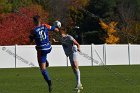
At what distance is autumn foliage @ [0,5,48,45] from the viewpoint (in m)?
65.8

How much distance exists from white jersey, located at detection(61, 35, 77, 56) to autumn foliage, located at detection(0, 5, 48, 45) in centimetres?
4579

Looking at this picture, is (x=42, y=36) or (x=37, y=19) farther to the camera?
(x=42, y=36)

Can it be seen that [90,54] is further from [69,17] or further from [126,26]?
[69,17]

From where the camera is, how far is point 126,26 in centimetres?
8138

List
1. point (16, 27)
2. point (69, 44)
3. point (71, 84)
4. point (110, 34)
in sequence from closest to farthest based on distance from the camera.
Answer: point (69, 44), point (71, 84), point (16, 27), point (110, 34)

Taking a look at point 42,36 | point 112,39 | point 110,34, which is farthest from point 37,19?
point 110,34

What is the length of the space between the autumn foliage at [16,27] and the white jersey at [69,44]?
150 feet

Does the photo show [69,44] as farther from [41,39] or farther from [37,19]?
[37,19]

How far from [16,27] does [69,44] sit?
48.8 meters

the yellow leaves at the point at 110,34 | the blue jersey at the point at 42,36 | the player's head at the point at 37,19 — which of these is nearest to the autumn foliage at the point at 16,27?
the yellow leaves at the point at 110,34

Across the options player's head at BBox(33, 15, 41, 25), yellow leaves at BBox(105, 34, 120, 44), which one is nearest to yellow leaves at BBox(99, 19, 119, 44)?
yellow leaves at BBox(105, 34, 120, 44)

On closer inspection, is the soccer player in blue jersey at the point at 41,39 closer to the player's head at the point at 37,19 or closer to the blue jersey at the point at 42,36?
the blue jersey at the point at 42,36

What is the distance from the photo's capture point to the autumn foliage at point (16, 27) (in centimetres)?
6581

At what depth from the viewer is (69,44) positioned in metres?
19.3
